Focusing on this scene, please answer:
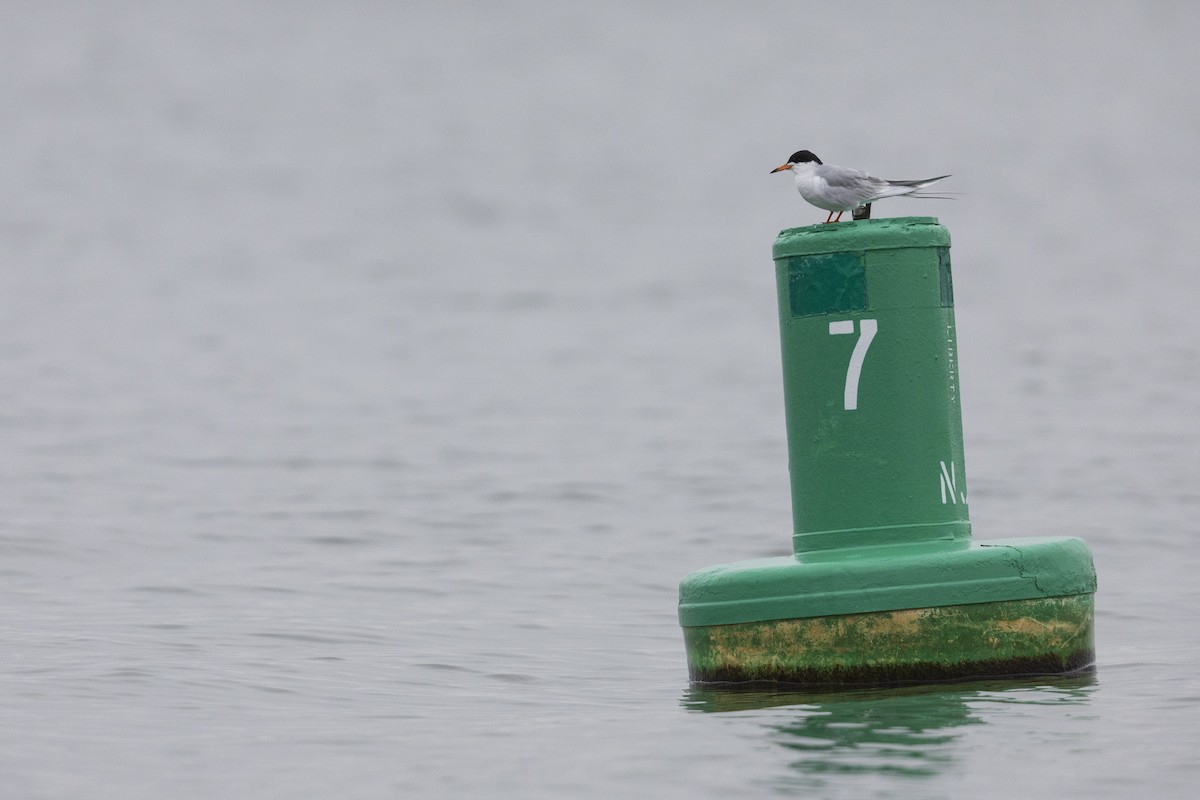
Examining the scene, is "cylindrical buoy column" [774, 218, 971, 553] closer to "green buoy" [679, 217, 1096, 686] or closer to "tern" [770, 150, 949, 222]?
"green buoy" [679, 217, 1096, 686]

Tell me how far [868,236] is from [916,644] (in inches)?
69.5

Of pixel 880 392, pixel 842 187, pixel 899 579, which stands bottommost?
pixel 899 579

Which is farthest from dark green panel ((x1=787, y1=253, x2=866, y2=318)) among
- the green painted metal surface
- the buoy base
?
the buoy base

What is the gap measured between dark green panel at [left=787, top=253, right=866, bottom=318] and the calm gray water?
173 cm

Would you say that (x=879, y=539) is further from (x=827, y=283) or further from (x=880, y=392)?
(x=827, y=283)

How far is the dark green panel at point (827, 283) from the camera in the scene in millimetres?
8445

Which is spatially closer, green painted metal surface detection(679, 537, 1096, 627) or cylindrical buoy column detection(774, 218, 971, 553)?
green painted metal surface detection(679, 537, 1096, 627)

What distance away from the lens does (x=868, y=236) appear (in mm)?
8438

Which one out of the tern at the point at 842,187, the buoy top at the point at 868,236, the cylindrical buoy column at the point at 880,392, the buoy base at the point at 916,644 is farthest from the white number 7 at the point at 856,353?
the buoy base at the point at 916,644

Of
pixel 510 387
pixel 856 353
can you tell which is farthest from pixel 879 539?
pixel 510 387

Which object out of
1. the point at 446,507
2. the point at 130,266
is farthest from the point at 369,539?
the point at 130,266

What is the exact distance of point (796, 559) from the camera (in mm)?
8445

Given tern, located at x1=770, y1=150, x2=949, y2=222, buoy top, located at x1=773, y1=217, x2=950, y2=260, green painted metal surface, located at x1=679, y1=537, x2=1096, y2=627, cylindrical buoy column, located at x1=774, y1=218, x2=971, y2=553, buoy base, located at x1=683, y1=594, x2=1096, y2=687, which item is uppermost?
tern, located at x1=770, y1=150, x2=949, y2=222

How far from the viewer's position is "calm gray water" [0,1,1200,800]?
762cm
